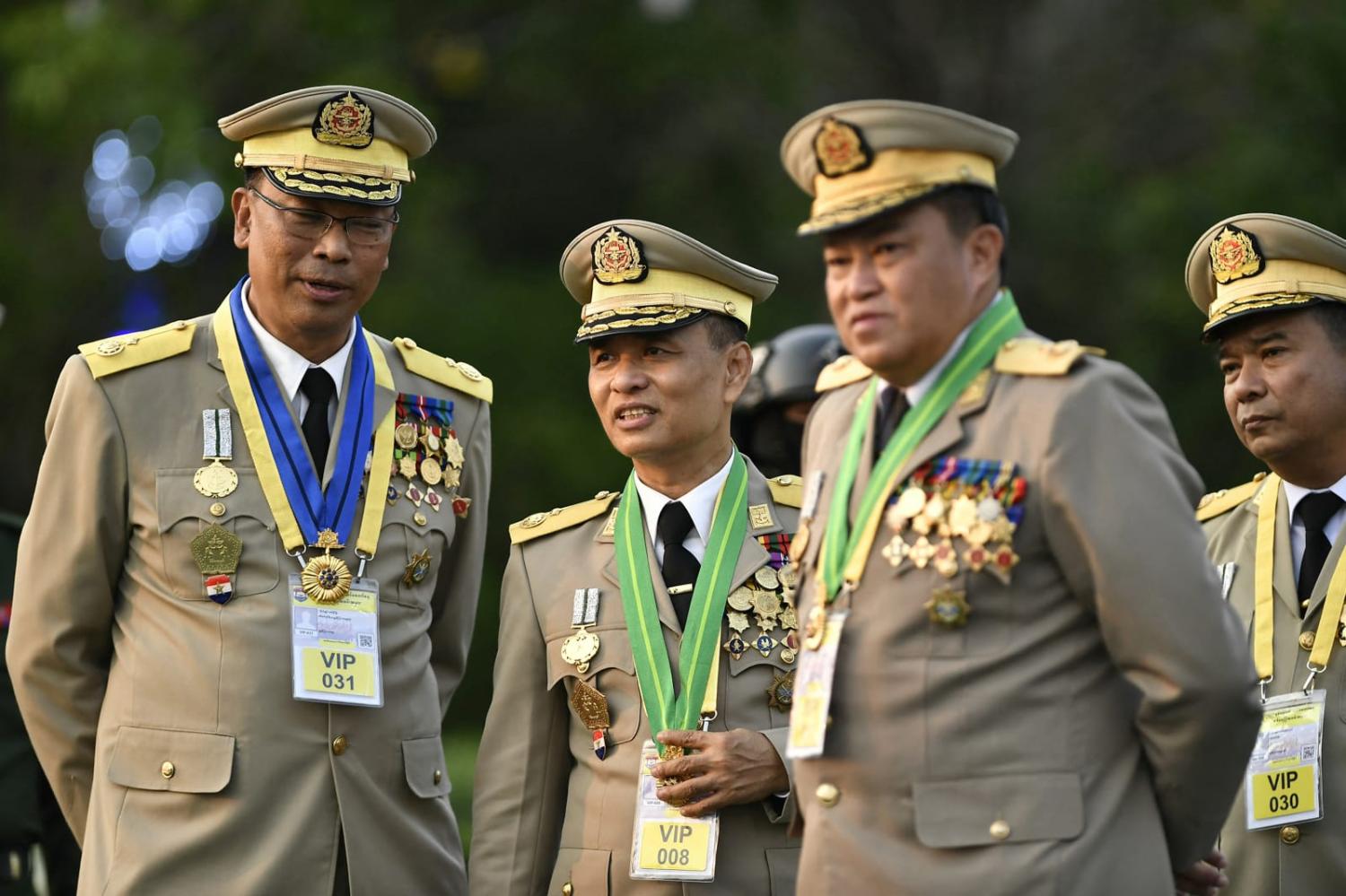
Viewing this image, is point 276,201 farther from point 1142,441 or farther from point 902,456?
point 1142,441

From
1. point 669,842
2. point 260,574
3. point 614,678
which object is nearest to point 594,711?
point 614,678

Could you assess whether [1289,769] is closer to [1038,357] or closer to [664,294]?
[1038,357]

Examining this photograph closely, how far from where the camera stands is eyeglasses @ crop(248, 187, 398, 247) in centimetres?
543

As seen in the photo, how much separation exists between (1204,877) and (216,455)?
2534 millimetres

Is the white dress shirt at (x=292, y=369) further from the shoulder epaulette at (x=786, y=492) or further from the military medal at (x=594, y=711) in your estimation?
the shoulder epaulette at (x=786, y=492)

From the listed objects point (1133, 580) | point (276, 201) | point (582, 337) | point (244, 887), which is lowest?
point (244, 887)

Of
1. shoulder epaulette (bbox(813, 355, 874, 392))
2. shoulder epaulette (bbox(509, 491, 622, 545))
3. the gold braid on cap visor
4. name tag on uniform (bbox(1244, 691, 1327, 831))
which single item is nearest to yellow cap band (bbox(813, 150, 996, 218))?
the gold braid on cap visor

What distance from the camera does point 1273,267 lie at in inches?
227

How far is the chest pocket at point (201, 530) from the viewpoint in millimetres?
5258

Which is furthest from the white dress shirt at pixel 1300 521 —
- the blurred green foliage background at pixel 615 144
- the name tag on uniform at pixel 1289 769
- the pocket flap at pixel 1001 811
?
the blurred green foliage background at pixel 615 144

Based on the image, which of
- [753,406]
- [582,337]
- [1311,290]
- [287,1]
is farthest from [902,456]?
[287,1]

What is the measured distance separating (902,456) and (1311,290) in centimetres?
195

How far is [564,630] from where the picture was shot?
17.9 feet

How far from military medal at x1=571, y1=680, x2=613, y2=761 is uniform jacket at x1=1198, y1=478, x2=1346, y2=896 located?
5.07ft
